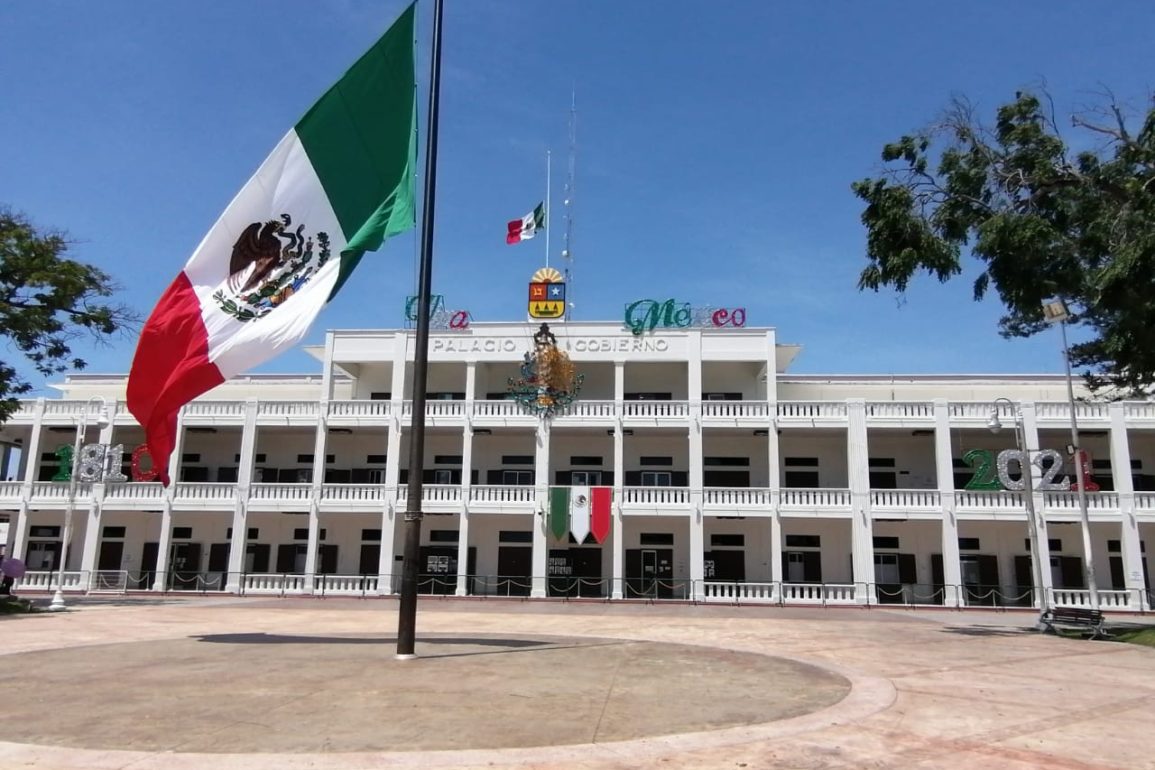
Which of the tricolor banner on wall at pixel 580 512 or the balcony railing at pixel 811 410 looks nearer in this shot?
Result: the tricolor banner on wall at pixel 580 512

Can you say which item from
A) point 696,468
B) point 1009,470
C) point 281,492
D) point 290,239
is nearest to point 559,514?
point 696,468

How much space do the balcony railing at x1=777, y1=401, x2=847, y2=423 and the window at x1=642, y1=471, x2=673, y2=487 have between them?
5659 mm

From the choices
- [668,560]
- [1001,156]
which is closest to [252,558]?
[668,560]

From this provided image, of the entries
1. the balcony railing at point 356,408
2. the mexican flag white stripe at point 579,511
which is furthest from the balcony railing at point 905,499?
the balcony railing at point 356,408

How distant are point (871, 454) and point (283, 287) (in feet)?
95.4

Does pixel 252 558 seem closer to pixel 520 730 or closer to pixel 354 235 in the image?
pixel 354 235

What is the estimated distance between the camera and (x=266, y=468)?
1476 inches

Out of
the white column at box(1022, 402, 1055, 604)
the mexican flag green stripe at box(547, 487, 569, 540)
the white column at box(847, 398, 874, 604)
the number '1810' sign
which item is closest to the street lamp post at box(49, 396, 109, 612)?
the number '1810' sign

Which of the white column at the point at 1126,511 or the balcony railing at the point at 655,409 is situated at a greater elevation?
the balcony railing at the point at 655,409

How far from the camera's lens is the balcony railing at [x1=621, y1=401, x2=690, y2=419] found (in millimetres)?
33750

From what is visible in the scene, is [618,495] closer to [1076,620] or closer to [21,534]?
[1076,620]

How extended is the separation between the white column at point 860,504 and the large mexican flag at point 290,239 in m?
24.5

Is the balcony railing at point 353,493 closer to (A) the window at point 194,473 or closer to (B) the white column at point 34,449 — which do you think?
(A) the window at point 194,473

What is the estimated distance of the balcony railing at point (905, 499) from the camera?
31.6 m
